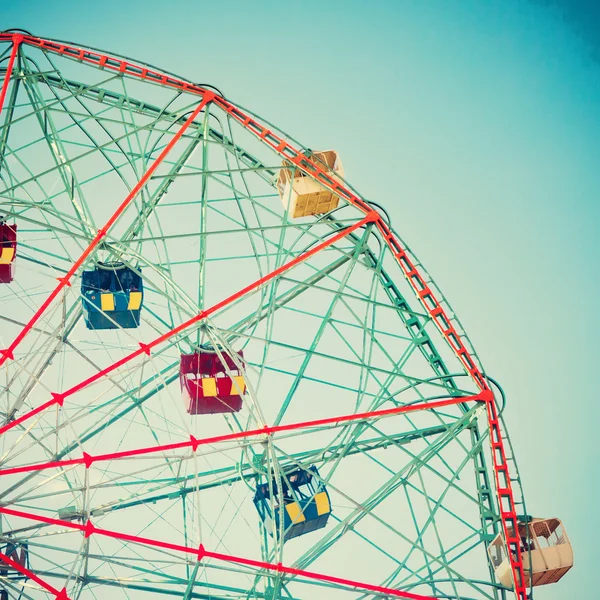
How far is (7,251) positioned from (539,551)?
17.8m

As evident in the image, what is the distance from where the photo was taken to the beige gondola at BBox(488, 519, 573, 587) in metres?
28.1

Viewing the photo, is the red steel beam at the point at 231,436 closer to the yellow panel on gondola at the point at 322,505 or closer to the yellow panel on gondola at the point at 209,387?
the yellow panel on gondola at the point at 322,505

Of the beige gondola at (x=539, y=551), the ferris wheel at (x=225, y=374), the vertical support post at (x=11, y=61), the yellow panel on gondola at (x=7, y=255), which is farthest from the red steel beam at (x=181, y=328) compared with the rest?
the beige gondola at (x=539, y=551)

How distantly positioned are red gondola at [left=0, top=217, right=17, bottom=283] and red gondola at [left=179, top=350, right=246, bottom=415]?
255 inches

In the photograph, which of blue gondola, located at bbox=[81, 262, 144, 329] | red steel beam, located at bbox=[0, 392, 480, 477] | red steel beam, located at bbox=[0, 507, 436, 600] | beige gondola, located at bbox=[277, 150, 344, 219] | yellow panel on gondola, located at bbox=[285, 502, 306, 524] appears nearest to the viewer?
red steel beam, located at bbox=[0, 507, 436, 600]

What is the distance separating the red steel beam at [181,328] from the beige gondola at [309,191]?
1.47 metres

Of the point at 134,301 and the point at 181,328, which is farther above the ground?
the point at 134,301

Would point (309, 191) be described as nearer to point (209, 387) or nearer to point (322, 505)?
point (209, 387)

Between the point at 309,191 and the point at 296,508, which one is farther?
the point at 296,508

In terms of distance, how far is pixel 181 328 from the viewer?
27.3m

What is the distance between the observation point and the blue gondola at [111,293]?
109 feet

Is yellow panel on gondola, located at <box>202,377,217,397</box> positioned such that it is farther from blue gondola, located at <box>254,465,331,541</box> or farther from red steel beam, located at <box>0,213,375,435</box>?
red steel beam, located at <box>0,213,375,435</box>

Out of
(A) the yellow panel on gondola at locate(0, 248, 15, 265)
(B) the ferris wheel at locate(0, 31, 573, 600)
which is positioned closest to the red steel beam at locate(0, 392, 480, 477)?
(B) the ferris wheel at locate(0, 31, 573, 600)

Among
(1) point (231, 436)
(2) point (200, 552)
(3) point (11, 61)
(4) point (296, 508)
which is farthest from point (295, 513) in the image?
(3) point (11, 61)
